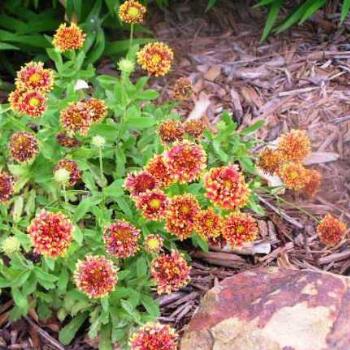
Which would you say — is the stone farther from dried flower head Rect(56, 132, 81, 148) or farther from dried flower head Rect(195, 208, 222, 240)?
dried flower head Rect(56, 132, 81, 148)

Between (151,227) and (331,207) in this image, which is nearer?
(151,227)

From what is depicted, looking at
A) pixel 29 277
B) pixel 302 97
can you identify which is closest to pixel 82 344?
pixel 29 277

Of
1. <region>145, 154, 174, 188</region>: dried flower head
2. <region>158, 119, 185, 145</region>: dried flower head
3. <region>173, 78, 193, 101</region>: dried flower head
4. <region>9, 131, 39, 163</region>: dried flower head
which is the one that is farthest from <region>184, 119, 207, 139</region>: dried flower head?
<region>9, 131, 39, 163</region>: dried flower head

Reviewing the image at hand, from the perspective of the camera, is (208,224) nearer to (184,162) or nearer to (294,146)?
(184,162)

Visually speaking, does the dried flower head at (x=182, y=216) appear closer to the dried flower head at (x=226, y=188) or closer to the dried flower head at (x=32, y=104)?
the dried flower head at (x=226, y=188)

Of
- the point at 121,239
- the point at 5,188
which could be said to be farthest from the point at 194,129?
the point at 5,188

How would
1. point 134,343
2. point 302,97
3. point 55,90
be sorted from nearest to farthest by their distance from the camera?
point 134,343
point 55,90
point 302,97

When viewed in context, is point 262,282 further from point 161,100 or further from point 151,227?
point 161,100
